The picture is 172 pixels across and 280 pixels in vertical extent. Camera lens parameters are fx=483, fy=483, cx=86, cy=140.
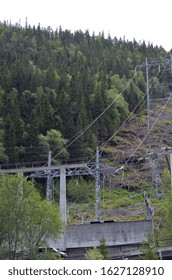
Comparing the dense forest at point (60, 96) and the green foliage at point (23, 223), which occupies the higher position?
the dense forest at point (60, 96)

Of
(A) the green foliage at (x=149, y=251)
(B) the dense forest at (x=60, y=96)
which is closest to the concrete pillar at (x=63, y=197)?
(A) the green foliage at (x=149, y=251)

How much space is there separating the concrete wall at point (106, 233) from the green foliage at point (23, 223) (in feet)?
17.1

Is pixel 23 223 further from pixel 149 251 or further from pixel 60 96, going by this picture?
pixel 60 96

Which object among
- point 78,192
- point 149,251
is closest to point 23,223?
point 149,251

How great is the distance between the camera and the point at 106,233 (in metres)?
27.4

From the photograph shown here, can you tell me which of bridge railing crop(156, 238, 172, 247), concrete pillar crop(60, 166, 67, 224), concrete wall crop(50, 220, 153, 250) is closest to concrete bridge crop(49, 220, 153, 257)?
concrete wall crop(50, 220, 153, 250)

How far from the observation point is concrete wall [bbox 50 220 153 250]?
87.9ft

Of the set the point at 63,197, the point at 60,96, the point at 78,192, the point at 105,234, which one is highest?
the point at 60,96

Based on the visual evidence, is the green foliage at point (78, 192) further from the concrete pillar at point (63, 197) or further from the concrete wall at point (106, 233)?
the concrete wall at point (106, 233)

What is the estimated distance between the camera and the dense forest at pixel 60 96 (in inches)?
2128

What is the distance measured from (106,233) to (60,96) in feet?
129

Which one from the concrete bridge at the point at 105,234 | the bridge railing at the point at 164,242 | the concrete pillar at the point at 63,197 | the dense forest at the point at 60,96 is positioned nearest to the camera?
the bridge railing at the point at 164,242

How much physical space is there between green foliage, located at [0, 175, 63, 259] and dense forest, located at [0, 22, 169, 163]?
1139 inches

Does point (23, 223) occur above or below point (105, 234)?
Result: above
